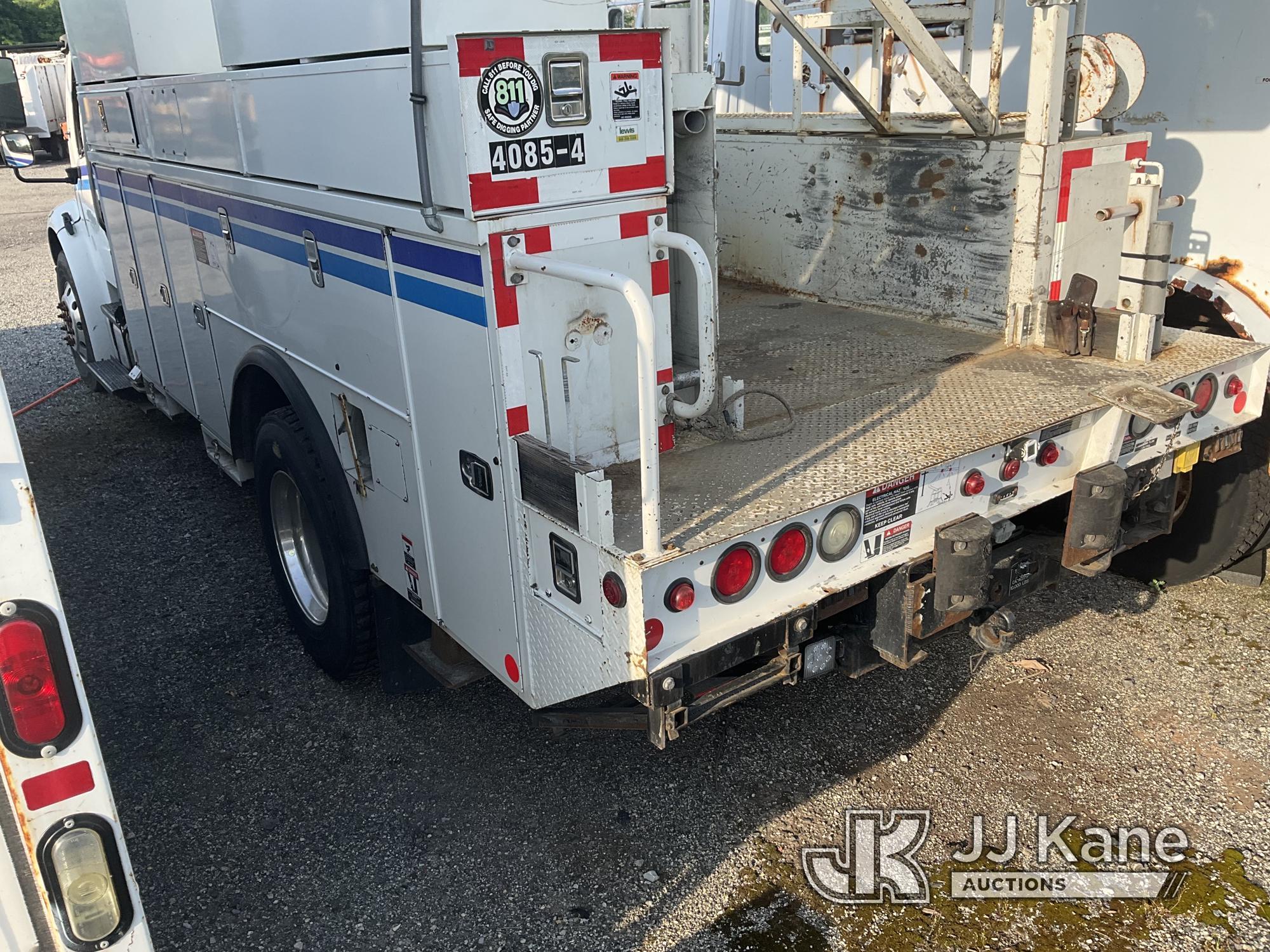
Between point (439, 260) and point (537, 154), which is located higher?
point (537, 154)

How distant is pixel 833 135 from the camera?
182 inches

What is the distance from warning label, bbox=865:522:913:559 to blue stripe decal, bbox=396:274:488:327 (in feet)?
3.74

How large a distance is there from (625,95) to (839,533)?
1204 millimetres

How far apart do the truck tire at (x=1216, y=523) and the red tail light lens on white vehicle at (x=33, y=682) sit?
3817 mm

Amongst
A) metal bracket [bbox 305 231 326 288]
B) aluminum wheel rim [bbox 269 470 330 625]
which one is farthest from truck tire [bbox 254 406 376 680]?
metal bracket [bbox 305 231 326 288]

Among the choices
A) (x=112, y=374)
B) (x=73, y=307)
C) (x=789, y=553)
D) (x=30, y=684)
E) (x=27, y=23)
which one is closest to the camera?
(x=30, y=684)

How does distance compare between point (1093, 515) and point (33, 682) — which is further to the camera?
point (1093, 515)

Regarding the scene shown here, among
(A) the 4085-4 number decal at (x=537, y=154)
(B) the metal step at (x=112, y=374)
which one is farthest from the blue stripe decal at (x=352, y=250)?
(B) the metal step at (x=112, y=374)

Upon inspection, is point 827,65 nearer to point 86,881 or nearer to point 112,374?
point 86,881

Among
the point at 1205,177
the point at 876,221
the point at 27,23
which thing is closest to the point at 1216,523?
the point at 1205,177

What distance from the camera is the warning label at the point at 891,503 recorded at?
2.74 meters

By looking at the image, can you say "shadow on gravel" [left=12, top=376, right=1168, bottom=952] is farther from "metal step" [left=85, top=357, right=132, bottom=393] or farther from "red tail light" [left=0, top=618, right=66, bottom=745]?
"metal step" [left=85, top=357, right=132, bottom=393]

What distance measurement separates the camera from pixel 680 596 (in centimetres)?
245

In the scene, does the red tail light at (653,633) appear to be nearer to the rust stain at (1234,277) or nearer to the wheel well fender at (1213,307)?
the wheel well fender at (1213,307)
